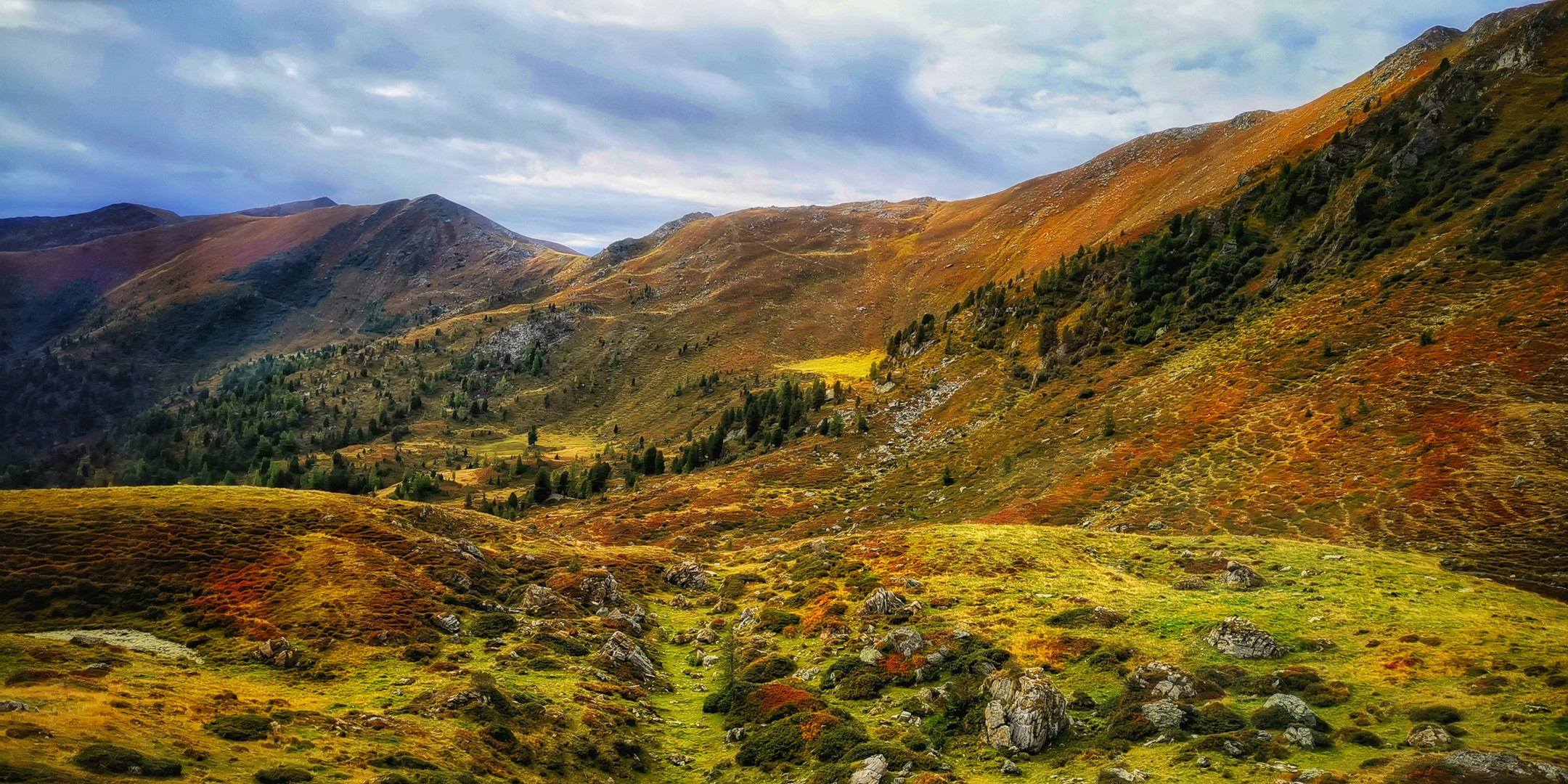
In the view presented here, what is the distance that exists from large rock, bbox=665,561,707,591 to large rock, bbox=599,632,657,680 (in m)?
13.4

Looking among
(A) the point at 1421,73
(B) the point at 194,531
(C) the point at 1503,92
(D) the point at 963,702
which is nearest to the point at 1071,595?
(D) the point at 963,702

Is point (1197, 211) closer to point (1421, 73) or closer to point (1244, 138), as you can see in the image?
point (1421, 73)

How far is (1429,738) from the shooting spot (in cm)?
1628

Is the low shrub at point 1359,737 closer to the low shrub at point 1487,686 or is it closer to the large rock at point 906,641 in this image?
the low shrub at point 1487,686

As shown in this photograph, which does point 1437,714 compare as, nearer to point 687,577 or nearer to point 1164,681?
point 1164,681

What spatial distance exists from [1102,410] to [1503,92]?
55342 millimetres

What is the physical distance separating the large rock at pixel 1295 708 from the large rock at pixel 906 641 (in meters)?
13.8

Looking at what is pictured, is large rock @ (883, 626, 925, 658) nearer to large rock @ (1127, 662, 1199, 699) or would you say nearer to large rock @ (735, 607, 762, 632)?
large rock @ (1127, 662, 1199, 699)

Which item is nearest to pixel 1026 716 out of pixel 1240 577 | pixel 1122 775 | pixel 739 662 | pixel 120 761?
pixel 1122 775

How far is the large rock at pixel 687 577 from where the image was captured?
4872 centimetres

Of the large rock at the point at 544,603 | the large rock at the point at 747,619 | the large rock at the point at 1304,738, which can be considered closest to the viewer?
the large rock at the point at 1304,738

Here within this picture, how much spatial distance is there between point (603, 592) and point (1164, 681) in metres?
31.7

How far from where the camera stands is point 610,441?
174 metres

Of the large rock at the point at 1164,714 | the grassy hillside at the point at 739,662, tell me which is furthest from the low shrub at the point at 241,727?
the large rock at the point at 1164,714
